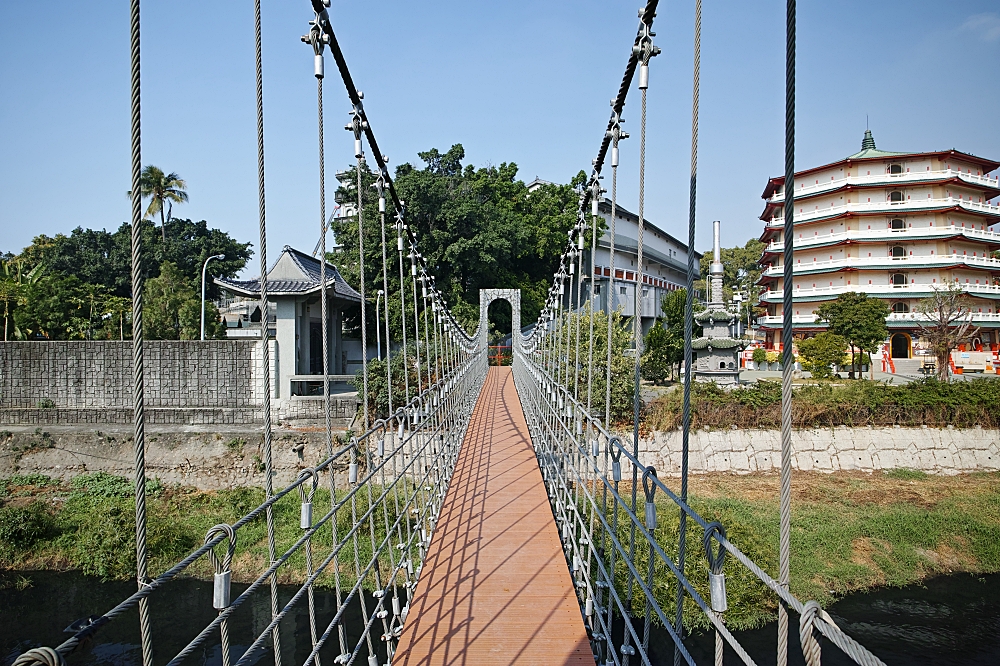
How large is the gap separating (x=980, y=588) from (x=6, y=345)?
14.2m

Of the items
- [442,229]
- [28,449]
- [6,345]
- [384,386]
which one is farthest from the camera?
[442,229]

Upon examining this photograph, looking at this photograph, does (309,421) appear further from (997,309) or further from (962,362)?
(997,309)

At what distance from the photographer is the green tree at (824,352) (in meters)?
12.2

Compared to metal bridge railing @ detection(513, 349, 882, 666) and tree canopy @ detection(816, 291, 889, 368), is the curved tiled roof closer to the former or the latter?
metal bridge railing @ detection(513, 349, 882, 666)

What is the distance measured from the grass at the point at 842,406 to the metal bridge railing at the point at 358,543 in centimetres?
396

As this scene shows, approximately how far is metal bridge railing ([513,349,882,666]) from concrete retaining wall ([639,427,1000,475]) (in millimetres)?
3100

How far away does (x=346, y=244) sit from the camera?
15.8 m

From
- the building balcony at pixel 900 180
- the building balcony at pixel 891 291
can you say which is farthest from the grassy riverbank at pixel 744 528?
the building balcony at pixel 900 180

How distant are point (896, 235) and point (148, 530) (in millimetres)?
19808

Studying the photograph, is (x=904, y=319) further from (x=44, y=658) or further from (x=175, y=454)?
(x=44, y=658)

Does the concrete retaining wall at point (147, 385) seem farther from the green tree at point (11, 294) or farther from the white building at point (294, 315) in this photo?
the green tree at point (11, 294)

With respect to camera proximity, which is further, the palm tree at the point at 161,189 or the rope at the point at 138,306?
the palm tree at the point at 161,189

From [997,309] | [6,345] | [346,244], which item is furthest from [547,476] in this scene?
[997,309]

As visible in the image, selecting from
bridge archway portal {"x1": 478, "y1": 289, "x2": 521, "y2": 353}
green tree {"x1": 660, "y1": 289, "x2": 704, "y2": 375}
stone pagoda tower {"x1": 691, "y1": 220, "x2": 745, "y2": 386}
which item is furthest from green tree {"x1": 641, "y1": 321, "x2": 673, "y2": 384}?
bridge archway portal {"x1": 478, "y1": 289, "x2": 521, "y2": 353}
